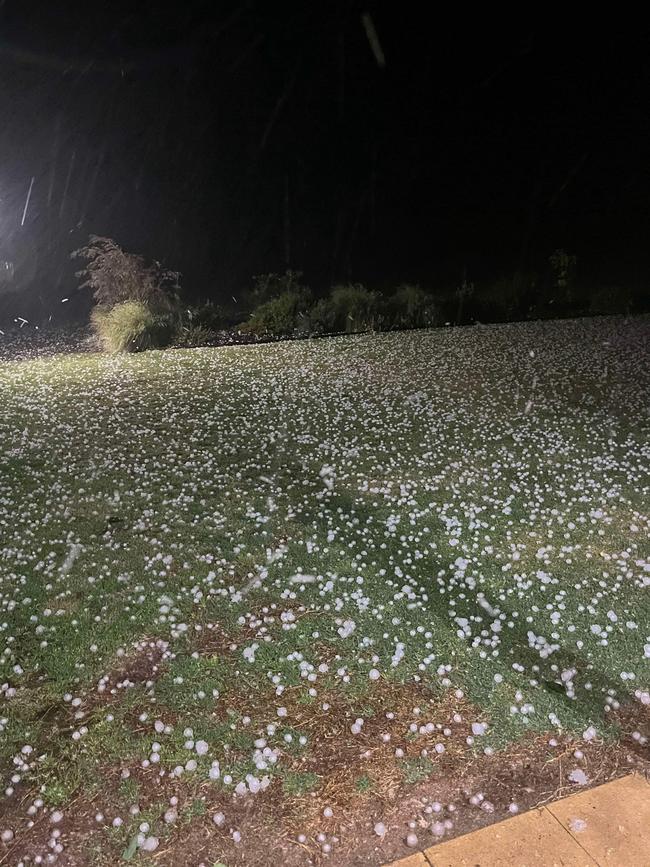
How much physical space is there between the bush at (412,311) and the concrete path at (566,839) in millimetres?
11591

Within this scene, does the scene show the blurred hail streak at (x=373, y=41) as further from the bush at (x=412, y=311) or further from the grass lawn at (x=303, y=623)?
the grass lawn at (x=303, y=623)

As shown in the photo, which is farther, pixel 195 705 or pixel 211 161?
pixel 211 161

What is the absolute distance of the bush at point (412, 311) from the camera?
13.4 metres

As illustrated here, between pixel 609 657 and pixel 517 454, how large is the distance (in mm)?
2996

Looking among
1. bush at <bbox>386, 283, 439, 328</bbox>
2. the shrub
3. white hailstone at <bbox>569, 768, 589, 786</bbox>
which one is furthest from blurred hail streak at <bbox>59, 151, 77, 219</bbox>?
white hailstone at <bbox>569, 768, 589, 786</bbox>

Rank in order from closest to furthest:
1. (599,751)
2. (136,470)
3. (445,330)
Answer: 1. (599,751)
2. (136,470)
3. (445,330)

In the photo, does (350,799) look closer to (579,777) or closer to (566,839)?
(566,839)

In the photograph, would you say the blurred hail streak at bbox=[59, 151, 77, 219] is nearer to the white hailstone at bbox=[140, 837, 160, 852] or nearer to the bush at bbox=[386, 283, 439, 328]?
the bush at bbox=[386, 283, 439, 328]

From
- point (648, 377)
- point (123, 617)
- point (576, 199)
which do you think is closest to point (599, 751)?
point (123, 617)

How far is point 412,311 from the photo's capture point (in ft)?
44.7

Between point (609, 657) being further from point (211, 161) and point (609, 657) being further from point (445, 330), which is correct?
point (211, 161)

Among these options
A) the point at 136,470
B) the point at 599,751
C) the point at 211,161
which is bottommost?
the point at 599,751

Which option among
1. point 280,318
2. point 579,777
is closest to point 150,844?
point 579,777

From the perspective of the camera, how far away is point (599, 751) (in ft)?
8.41
